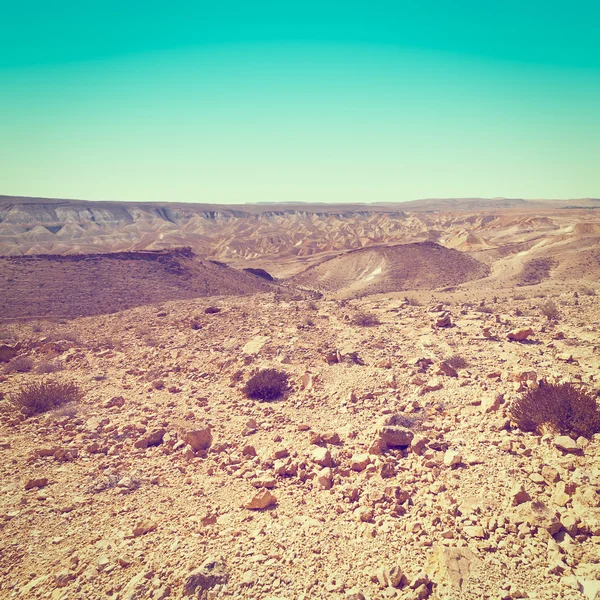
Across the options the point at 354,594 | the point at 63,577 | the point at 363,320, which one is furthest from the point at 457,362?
the point at 63,577

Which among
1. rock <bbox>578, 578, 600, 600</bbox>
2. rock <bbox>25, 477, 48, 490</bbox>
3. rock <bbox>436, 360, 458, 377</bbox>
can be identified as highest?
rock <bbox>436, 360, 458, 377</bbox>

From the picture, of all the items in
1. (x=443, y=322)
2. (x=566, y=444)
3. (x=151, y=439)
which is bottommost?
(x=151, y=439)

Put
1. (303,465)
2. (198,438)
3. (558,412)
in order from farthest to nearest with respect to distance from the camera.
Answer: (198,438) < (303,465) < (558,412)

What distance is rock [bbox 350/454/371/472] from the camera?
17.9ft

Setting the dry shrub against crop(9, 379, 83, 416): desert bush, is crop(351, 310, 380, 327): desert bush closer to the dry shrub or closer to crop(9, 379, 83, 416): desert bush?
crop(9, 379, 83, 416): desert bush

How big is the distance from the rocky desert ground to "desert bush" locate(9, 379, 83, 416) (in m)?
0.20

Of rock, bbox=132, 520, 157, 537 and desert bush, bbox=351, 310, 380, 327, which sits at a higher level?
desert bush, bbox=351, 310, 380, 327

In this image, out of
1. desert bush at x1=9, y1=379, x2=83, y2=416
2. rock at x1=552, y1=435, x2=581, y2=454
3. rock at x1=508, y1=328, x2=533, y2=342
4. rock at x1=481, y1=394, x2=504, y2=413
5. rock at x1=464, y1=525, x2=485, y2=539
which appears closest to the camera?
rock at x1=464, y1=525, x2=485, y2=539

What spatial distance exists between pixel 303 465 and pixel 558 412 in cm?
360

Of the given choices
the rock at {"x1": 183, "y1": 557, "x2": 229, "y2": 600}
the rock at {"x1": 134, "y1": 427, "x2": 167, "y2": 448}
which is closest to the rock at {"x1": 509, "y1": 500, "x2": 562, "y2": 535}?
the rock at {"x1": 183, "y1": 557, "x2": 229, "y2": 600}

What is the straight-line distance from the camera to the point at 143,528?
4.64 m

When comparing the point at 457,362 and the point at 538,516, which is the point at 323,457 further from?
the point at 457,362

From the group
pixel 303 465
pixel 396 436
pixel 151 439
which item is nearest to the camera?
pixel 303 465

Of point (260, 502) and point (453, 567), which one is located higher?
point (453, 567)
